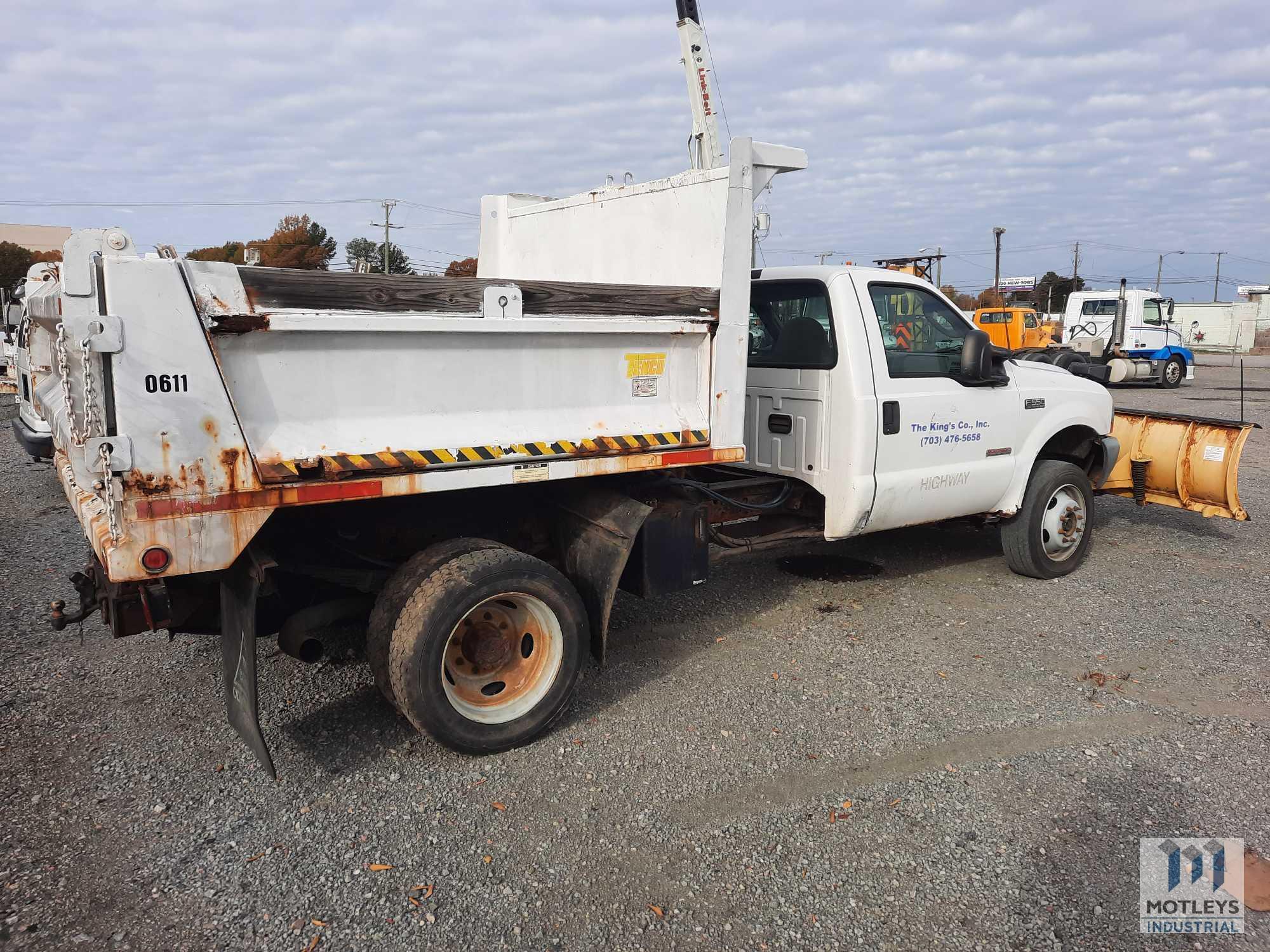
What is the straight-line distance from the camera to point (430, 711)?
12.4 ft

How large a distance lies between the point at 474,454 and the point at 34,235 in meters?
81.2

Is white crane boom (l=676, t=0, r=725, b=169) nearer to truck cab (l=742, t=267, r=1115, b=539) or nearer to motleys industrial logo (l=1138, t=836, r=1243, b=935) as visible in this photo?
truck cab (l=742, t=267, r=1115, b=539)

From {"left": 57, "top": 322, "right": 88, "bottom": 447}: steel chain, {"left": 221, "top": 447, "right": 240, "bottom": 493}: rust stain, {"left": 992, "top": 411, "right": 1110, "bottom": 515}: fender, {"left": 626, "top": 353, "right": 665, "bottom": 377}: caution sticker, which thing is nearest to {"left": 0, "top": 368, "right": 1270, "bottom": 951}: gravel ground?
{"left": 992, "top": 411, "right": 1110, "bottom": 515}: fender

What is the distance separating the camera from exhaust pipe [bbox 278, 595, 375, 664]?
393cm

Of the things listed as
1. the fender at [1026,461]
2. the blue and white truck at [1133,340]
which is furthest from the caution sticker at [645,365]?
the blue and white truck at [1133,340]

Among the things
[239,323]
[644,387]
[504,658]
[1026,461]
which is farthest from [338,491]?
[1026,461]

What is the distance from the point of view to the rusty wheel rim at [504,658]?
4062mm

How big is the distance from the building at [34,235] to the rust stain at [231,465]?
75.0m

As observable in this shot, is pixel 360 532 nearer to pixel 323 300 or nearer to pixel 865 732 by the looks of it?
pixel 323 300

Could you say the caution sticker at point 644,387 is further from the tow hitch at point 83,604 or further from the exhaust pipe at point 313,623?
the tow hitch at point 83,604

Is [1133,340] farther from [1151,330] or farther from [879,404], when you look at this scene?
[879,404]

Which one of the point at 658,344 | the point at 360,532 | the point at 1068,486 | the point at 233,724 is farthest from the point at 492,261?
the point at 1068,486

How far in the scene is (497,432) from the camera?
3881 millimetres

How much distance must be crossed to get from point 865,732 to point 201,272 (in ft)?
11.4
